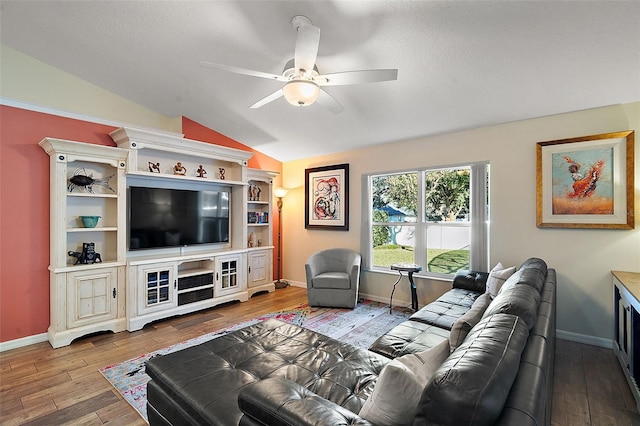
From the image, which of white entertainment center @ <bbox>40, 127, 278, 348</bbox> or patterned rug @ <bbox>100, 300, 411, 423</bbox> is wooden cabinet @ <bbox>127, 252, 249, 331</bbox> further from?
patterned rug @ <bbox>100, 300, 411, 423</bbox>

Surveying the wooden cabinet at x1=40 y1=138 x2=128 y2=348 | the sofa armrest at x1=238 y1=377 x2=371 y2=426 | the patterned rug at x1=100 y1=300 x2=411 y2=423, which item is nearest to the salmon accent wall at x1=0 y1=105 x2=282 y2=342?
the wooden cabinet at x1=40 y1=138 x2=128 y2=348

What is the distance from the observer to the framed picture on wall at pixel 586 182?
2977mm

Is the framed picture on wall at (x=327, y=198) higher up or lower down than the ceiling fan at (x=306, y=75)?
lower down

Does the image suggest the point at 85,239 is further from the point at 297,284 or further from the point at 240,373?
the point at 297,284

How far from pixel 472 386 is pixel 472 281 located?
9.83 feet

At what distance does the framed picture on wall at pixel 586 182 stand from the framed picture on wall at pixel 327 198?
2.63m

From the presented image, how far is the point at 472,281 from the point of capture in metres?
3.50

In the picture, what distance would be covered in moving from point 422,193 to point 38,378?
15.0 feet

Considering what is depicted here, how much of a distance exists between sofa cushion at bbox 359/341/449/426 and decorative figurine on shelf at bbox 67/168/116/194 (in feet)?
12.3

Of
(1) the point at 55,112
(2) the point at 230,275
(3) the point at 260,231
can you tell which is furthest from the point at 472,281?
(1) the point at 55,112

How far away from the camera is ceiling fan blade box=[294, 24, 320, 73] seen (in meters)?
1.99

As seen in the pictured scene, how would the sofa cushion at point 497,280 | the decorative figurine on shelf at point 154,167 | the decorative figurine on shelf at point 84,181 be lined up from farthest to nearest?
the decorative figurine on shelf at point 154,167 → the decorative figurine on shelf at point 84,181 → the sofa cushion at point 497,280

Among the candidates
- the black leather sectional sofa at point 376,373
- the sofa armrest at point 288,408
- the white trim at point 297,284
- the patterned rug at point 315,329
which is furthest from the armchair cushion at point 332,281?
the sofa armrest at point 288,408

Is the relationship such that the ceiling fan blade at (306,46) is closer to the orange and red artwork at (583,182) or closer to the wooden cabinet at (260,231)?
the orange and red artwork at (583,182)
